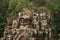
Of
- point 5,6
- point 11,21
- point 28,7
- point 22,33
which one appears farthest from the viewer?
point 5,6

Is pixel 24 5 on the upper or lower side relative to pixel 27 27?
upper

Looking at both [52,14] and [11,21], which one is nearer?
[11,21]

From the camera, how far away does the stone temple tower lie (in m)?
42.0

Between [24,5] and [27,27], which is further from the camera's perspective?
[24,5]

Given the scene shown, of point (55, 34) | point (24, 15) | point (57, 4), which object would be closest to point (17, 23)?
point (24, 15)

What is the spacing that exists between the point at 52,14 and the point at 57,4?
4.68m

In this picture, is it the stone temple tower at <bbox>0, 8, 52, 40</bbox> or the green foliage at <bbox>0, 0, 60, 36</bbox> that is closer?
the stone temple tower at <bbox>0, 8, 52, 40</bbox>

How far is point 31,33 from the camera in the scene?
42.3 m

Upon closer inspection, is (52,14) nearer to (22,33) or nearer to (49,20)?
(49,20)

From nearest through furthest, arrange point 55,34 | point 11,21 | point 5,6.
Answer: point 11,21, point 55,34, point 5,6

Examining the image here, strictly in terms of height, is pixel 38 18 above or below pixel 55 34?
above

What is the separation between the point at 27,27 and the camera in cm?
4262

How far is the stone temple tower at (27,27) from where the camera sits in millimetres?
41950

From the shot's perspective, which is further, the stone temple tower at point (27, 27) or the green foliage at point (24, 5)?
the green foliage at point (24, 5)
